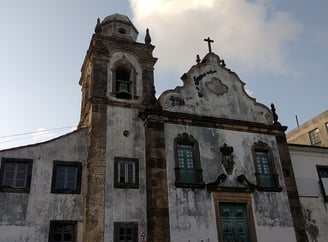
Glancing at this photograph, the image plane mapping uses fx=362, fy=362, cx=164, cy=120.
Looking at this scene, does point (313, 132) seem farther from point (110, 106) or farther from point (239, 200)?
point (110, 106)

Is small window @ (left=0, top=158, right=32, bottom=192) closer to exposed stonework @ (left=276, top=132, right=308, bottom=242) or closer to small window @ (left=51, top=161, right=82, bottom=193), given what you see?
small window @ (left=51, top=161, right=82, bottom=193)

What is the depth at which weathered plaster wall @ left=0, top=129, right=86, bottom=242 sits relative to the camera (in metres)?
14.3

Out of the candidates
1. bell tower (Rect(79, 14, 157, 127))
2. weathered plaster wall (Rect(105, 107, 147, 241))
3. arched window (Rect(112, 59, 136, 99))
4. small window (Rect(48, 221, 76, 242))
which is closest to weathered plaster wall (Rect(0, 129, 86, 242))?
small window (Rect(48, 221, 76, 242))

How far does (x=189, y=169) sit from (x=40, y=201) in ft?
21.9

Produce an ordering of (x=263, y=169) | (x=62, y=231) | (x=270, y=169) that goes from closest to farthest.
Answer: (x=62, y=231), (x=263, y=169), (x=270, y=169)

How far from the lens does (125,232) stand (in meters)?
15.2

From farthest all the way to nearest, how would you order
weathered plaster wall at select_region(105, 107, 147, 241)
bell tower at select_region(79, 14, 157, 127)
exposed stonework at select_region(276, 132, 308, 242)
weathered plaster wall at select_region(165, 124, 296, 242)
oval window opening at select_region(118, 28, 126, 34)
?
oval window opening at select_region(118, 28, 126, 34) < bell tower at select_region(79, 14, 157, 127) < exposed stonework at select_region(276, 132, 308, 242) < weathered plaster wall at select_region(165, 124, 296, 242) < weathered plaster wall at select_region(105, 107, 147, 241)

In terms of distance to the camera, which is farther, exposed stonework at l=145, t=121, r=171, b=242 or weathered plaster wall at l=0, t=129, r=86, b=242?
exposed stonework at l=145, t=121, r=171, b=242

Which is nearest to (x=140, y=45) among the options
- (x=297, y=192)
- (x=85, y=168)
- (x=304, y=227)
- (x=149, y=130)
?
(x=149, y=130)

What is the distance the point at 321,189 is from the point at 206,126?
7.67 metres

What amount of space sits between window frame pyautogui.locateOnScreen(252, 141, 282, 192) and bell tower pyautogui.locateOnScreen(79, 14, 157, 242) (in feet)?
19.2

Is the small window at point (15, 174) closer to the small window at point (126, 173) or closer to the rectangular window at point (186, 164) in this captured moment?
the small window at point (126, 173)

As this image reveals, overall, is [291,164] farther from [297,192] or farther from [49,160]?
[49,160]

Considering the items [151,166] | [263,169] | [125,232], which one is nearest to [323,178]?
[263,169]
